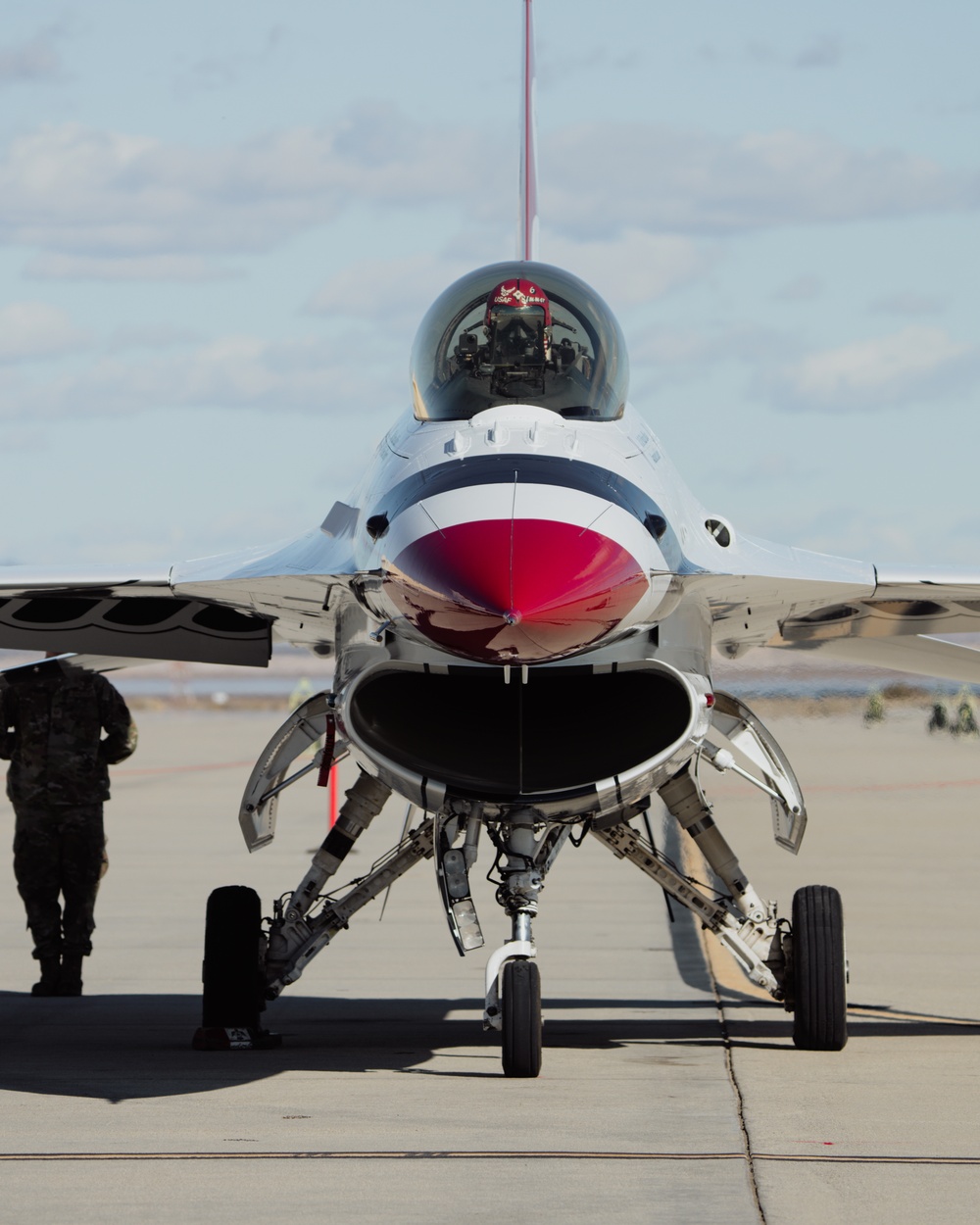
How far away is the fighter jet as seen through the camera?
6.86 m

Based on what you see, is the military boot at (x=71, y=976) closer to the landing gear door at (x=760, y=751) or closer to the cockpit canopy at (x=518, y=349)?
the landing gear door at (x=760, y=751)

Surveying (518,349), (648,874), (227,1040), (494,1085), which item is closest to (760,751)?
(648,874)

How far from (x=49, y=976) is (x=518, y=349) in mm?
5376

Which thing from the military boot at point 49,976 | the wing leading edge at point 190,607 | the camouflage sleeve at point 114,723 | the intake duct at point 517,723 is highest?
the wing leading edge at point 190,607

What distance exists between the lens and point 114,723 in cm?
1195

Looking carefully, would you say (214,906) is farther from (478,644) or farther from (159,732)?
(159,732)

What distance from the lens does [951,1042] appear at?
30.6 feet

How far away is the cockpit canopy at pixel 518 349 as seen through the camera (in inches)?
324

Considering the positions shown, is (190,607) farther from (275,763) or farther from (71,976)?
(71,976)

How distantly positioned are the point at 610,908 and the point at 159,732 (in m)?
48.3

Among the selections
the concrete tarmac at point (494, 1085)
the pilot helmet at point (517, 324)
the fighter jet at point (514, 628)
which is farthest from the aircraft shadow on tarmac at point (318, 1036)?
the pilot helmet at point (517, 324)

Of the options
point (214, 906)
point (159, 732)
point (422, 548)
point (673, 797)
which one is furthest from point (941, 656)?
point (159, 732)

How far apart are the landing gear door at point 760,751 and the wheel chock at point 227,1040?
267cm

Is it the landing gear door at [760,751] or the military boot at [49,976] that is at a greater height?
the landing gear door at [760,751]
